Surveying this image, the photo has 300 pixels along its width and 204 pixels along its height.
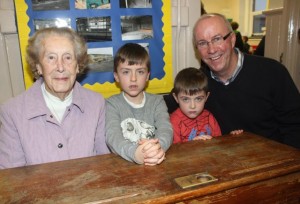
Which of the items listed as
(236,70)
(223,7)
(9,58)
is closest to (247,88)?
(236,70)

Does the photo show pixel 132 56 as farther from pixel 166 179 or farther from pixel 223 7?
pixel 223 7

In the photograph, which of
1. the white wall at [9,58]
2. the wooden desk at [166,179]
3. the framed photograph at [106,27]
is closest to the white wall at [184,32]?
the framed photograph at [106,27]

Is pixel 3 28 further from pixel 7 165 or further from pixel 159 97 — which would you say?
pixel 159 97

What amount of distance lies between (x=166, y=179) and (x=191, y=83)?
86cm

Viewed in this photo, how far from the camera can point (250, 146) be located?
1285mm

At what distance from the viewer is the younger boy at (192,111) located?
170 cm

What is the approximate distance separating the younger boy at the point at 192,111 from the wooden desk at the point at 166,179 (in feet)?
1.60

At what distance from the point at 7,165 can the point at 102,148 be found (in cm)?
50

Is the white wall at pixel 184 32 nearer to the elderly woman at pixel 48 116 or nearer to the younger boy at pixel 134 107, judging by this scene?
the younger boy at pixel 134 107

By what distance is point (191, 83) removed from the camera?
5.55 ft

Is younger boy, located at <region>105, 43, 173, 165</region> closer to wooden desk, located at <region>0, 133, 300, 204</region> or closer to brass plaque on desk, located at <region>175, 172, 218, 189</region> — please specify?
wooden desk, located at <region>0, 133, 300, 204</region>

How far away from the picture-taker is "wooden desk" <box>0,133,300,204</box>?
873 millimetres

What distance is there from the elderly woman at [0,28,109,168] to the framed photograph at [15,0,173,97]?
14.6 inches

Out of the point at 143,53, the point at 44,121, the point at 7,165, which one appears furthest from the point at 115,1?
the point at 7,165
